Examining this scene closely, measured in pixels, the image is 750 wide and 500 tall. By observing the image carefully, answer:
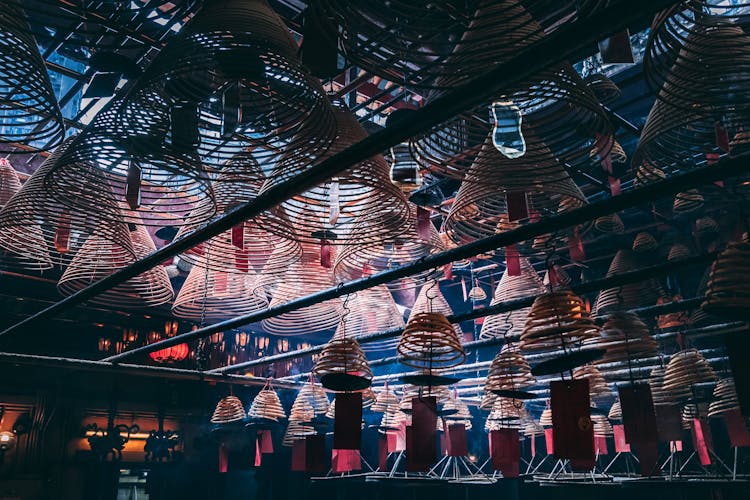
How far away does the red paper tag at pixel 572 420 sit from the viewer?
3277 millimetres

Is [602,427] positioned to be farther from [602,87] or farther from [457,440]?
[602,87]

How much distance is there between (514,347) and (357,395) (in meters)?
2.20

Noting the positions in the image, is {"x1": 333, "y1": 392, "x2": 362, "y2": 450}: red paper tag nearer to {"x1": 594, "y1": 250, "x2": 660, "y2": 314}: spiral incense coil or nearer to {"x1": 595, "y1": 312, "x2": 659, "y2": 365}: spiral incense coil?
{"x1": 595, "y1": 312, "x2": 659, "y2": 365}: spiral incense coil

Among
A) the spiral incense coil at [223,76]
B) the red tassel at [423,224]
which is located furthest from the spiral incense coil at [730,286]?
the spiral incense coil at [223,76]

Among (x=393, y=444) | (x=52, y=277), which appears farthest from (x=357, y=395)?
(x=52, y=277)

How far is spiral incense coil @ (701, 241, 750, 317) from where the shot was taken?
312cm

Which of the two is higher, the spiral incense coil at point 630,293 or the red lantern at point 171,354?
the spiral incense coil at point 630,293

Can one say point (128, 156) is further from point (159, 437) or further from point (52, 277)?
point (159, 437)

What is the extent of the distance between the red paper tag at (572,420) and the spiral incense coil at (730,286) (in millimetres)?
770

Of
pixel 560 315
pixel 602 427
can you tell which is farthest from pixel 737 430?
pixel 602 427

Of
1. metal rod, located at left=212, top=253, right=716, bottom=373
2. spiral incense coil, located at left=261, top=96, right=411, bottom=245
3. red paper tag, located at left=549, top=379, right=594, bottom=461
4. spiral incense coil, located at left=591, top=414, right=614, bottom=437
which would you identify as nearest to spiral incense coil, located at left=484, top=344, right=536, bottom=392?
metal rod, located at left=212, top=253, right=716, bottom=373

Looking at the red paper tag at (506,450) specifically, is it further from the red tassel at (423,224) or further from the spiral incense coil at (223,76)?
the spiral incense coil at (223,76)

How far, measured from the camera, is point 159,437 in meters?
10.4

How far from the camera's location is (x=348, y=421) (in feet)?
13.5
